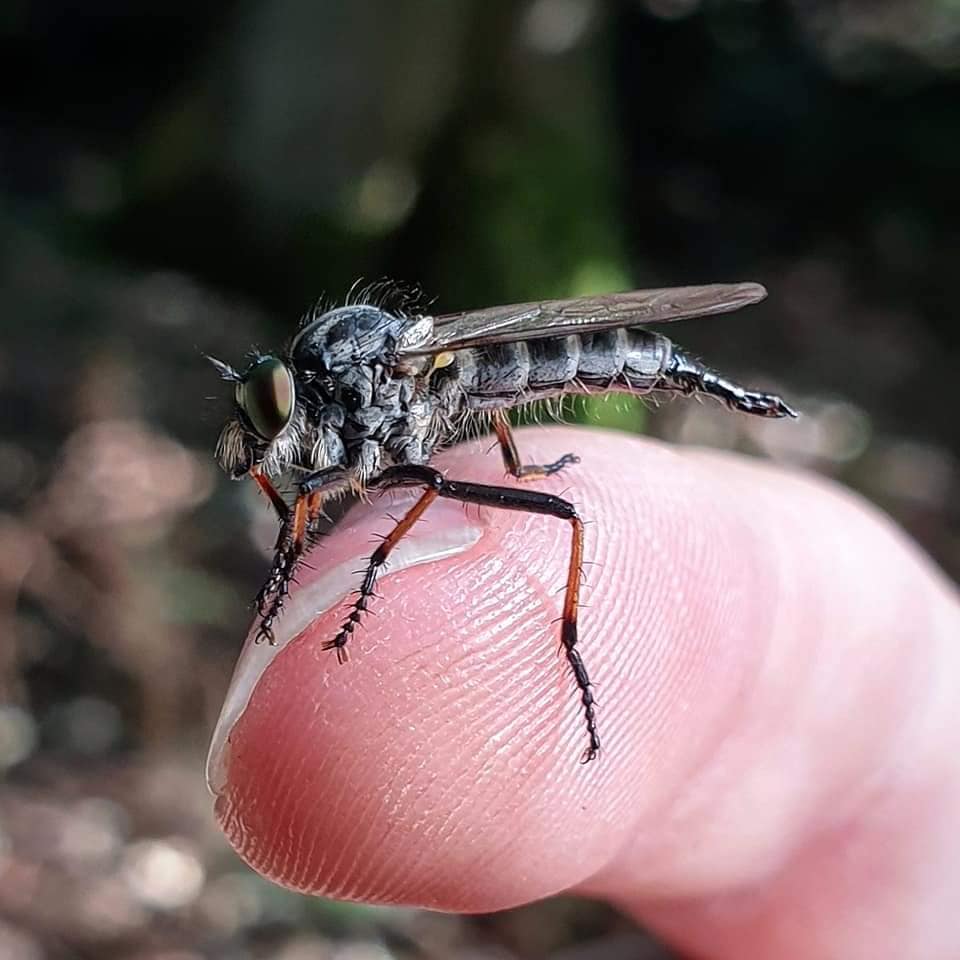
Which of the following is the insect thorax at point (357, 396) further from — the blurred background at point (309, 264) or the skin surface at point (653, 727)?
the blurred background at point (309, 264)

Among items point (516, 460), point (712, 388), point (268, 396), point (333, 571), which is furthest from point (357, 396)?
point (712, 388)

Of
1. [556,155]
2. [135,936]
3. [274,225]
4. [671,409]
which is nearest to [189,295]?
[274,225]

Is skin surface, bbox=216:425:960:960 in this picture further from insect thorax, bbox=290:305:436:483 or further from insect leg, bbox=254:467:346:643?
A: insect thorax, bbox=290:305:436:483

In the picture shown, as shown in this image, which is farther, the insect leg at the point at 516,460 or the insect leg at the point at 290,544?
the insect leg at the point at 516,460

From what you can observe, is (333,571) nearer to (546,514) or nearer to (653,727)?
(546,514)

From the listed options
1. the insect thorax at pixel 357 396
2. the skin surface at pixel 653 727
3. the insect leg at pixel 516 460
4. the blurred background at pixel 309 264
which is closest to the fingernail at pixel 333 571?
the skin surface at pixel 653 727

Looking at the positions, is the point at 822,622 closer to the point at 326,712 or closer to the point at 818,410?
the point at 326,712

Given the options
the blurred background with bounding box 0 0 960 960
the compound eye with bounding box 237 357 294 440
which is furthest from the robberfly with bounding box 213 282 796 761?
the blurred background with bounding box 0 0 960 960
